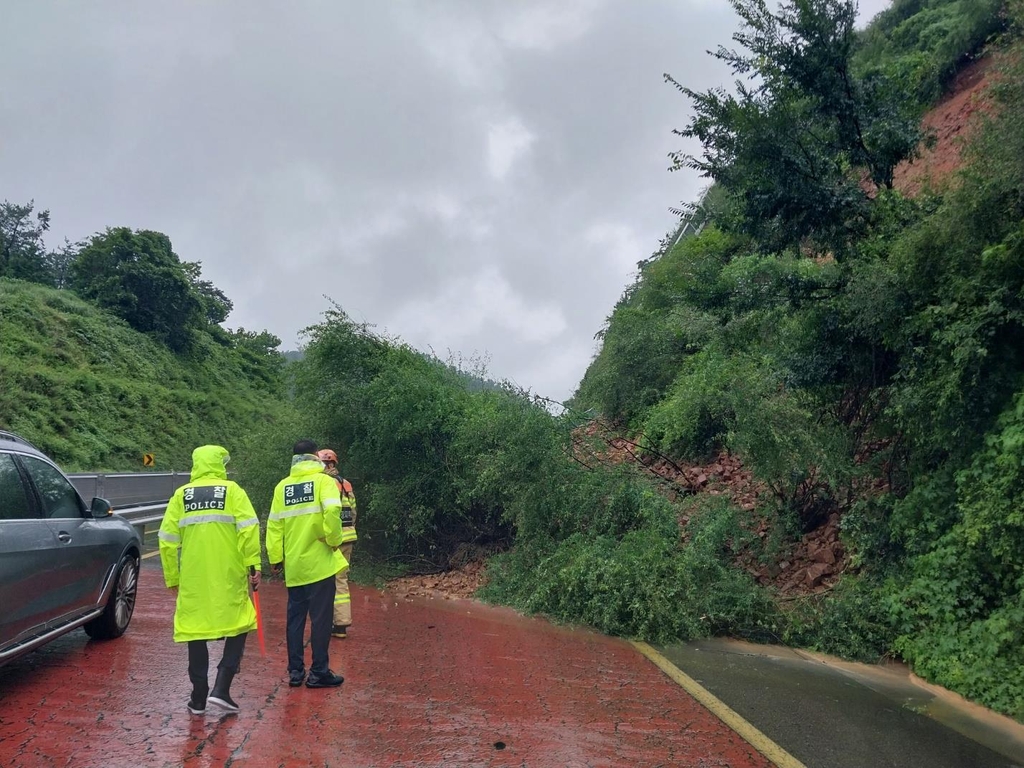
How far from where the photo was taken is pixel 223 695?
4.88m

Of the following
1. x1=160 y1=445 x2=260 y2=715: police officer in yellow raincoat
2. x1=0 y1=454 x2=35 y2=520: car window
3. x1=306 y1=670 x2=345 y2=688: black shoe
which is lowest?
x1=306 y1=670 x2=345 y2=688: black shoe

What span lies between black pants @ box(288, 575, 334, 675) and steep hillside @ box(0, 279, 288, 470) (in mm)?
17160

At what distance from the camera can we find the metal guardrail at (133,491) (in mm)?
12164

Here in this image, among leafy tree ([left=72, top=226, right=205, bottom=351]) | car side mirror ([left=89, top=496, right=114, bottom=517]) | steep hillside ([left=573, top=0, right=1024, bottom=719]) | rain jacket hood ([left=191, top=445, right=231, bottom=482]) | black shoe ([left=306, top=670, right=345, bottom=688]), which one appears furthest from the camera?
leafy tree ([left=72, top=226, right=205, bottom=351])

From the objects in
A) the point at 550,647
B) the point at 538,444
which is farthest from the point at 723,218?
the point at 550,647

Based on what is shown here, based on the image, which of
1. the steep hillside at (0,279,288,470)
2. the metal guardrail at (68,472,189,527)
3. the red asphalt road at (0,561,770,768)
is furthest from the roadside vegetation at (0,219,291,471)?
the red asphalt road at (0,561,770,768)

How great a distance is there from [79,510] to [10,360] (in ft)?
84.7

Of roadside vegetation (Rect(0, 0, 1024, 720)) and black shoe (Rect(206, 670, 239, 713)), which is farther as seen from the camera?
roadside vegetation (Rect(0, 0, 1024, 720))

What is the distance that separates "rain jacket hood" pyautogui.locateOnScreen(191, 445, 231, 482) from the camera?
16.9ft

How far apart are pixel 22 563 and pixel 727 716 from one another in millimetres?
4833

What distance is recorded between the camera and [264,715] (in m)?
4.98

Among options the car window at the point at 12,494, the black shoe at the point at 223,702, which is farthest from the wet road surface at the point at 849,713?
the car window at the point at 12,494

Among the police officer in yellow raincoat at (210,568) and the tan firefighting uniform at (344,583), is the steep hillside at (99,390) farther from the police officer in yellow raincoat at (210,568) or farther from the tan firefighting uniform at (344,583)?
the police officer in yellow raincoat at (210,568)

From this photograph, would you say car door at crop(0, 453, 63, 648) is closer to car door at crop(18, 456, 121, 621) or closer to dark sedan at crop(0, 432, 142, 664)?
dark sedan at crop(0, 432, 142, 664)
